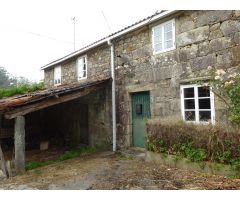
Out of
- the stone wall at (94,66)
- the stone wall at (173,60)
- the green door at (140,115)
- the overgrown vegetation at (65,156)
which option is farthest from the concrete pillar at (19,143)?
the stone wall at (94,66)

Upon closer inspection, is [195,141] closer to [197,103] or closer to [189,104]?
[197,103]

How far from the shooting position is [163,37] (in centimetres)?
859

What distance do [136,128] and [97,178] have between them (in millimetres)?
3536

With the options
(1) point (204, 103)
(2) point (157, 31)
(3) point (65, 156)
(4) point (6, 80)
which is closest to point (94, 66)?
(2) point (157, 31)

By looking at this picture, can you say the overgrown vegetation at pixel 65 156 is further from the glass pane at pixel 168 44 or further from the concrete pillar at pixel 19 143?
the glass pane at pixel 168 44

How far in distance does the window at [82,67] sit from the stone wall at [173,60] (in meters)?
1.47

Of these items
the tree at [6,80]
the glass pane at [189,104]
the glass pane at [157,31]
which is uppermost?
the tree at [6,80]

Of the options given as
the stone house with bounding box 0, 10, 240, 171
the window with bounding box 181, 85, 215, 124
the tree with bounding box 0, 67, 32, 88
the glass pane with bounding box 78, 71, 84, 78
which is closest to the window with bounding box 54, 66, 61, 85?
the stone house with bounding box 0, 10, 240, 171

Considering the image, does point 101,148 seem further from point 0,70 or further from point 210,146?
point 0,70

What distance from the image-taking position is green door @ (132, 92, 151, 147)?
9.35 meters

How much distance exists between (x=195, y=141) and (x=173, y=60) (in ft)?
9.67

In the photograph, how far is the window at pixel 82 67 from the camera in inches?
498

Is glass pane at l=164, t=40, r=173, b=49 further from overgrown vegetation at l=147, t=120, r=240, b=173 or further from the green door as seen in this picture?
overgrown vegetation at l=147, t=120, r=240, b=173

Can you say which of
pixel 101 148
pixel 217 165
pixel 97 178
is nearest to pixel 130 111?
pixel 101 148
